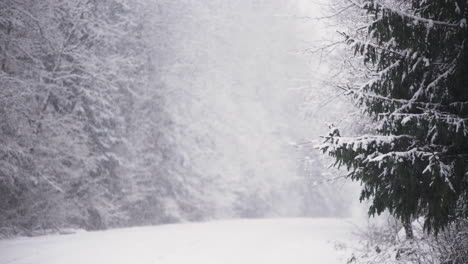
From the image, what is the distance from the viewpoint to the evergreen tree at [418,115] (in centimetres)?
509

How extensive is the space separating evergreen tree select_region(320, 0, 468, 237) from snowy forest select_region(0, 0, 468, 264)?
0.02 metres

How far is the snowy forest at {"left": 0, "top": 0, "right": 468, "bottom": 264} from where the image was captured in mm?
5402

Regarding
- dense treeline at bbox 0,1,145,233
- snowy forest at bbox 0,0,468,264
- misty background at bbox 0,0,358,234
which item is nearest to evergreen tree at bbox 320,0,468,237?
snowy forest at bbox 0,0,468,264

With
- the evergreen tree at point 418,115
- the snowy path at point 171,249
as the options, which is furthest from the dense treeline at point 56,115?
the evergreen tree at point 418,115

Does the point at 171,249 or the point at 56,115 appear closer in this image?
the point at 171,249

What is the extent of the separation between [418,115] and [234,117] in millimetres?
27430

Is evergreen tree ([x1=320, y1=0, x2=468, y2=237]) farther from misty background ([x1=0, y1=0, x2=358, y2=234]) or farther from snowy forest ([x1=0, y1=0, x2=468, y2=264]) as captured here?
misty background ([x1=0, y1=0, x2=358, y2=234])

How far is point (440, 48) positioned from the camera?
17.7ft

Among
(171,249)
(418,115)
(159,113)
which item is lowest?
(171,249)

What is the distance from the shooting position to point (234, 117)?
32406 millimetres

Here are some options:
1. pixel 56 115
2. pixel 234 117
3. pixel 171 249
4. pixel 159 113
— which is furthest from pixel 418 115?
pixel 234 117

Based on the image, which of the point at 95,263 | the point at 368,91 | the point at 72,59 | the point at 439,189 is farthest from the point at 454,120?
the point at 72,59

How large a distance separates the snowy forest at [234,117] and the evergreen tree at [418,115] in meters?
0.02

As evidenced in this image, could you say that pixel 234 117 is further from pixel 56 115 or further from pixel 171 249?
pixel 171 249
